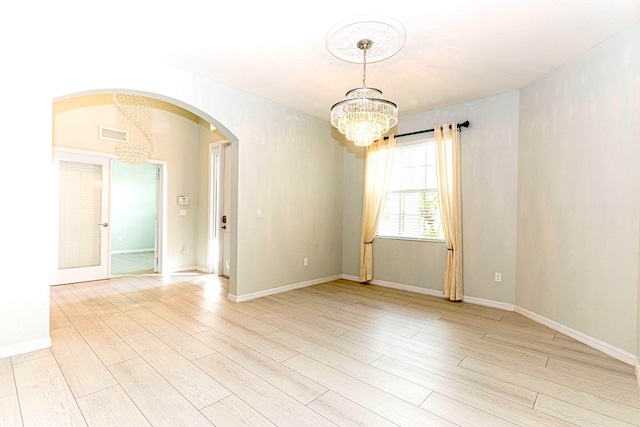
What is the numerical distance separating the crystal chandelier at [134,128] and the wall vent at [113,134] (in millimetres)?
48

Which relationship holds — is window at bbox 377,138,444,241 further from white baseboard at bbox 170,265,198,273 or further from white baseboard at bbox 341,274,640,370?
white baseboard at bbox 170,265,198,273

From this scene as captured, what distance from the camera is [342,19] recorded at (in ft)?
8.25

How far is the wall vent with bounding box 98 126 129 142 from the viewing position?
17.0 feet

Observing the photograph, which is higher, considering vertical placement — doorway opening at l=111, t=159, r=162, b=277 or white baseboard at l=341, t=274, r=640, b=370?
doorway opening at l=111, t=159, r=162, b=277

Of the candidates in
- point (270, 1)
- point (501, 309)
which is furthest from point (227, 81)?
point (501, 309)

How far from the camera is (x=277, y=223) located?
15.3 ft

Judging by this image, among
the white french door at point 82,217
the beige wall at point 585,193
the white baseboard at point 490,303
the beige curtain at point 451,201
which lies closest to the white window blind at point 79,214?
the white french door at point 82,217

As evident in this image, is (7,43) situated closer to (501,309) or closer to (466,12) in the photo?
(466,12)

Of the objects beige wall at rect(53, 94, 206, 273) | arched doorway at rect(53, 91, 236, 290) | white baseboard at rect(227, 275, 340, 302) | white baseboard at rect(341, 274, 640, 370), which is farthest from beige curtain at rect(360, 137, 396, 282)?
beige wall at rect(53, 94, 206, 273)

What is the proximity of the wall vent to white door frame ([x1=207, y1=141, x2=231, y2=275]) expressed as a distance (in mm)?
1470

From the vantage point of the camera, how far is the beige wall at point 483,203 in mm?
4008

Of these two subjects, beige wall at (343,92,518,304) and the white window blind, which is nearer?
beige wall at (343,92,518,304)

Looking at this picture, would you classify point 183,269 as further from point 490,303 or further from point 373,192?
point 490,303

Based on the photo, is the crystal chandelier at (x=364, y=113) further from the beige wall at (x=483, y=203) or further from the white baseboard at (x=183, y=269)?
the white baseboard at (x=183, y=269)
